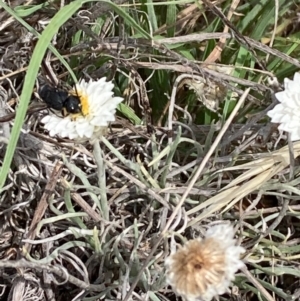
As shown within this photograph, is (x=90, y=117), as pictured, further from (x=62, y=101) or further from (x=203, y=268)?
(x=203, y=268)

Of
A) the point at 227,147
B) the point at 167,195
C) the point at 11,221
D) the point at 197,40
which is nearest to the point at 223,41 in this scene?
the point at 197,40

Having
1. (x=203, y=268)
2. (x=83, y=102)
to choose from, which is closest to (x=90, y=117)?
(x=83, y=102)

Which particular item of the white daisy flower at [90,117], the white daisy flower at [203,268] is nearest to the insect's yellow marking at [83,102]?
the white daisy flower at [90,117]

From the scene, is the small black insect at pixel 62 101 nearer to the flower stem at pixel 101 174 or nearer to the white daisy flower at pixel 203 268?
the flower stem at pixel 101 174

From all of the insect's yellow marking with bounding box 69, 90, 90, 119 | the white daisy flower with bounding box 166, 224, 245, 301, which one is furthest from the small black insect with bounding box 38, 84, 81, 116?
the white daisy flower with bounding box 166, 224, 245, 301

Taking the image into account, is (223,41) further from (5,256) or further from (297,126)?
(5,256)

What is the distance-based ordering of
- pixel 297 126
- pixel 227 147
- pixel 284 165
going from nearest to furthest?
pixel 297 126, pixel 284 165, pixel 227 147

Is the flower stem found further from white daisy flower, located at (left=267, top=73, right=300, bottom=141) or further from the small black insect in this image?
white daisy flower, located at (left=267, top=73, right=300, bottom=141)
